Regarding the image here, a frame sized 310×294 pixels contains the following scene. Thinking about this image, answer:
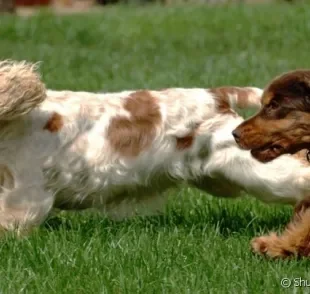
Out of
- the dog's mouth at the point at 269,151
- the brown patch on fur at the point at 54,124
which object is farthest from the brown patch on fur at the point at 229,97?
the brown patch on fur at the point at 54,124

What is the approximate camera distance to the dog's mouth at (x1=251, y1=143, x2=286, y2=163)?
6.51 metres

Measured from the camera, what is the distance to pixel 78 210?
24.1 feet

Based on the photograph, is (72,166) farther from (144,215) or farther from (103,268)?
(103,268)

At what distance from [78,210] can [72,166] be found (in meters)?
0.45

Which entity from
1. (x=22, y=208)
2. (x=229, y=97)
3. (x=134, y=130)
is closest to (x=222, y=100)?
(x=229, y=97)

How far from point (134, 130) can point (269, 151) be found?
99 cm

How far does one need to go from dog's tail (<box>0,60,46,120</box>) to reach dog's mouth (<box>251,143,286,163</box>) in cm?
147

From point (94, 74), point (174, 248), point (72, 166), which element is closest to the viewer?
point (174, 248)

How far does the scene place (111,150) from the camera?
703 centimetres

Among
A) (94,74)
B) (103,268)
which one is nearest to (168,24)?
(94,74)

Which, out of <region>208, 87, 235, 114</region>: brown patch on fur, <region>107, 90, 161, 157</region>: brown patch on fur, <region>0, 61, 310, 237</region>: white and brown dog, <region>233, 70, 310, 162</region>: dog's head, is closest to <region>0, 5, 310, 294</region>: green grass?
<region>0, 61, 310, 237</region>: white and brown dog

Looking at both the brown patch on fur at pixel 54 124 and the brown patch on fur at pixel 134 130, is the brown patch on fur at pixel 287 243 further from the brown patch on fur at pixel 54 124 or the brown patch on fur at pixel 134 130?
the brown patch on fur at pixel 54 124

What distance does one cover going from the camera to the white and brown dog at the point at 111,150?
22.7ft

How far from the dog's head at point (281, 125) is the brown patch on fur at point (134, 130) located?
0.69 m
